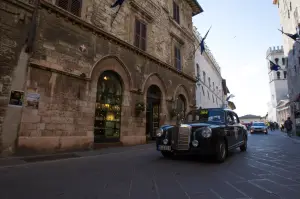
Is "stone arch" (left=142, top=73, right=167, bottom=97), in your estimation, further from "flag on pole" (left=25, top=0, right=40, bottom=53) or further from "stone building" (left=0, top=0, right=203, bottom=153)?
"flag on pole" (left=25, top=0, right=40, bottom=53)

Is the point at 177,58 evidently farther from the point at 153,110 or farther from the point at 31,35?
the point at 31,35

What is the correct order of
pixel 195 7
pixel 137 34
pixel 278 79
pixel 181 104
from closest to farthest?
pixel 137 34 < pixel 181 104 < pixel 195 7 < pixel 278 79

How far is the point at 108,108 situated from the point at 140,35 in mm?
5309

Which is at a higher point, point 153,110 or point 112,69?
point 112,69

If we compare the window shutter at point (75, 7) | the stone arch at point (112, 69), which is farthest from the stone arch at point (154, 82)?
the window shutter at point (75, 7)

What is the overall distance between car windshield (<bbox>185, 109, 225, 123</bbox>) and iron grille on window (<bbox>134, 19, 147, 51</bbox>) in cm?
645

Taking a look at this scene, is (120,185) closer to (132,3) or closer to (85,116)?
(85,116)

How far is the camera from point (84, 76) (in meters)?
7.79

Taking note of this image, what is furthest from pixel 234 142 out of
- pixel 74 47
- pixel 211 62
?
pixel 211 62

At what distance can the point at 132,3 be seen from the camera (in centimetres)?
1098

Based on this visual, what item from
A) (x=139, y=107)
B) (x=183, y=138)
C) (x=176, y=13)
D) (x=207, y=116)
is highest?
(x=176, y=13)

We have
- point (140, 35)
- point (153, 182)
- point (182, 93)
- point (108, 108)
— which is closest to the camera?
point (153, 182)

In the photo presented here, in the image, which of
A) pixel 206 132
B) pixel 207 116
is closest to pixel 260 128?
pixel 207 116

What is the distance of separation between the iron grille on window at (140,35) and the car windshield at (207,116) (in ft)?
21.2
